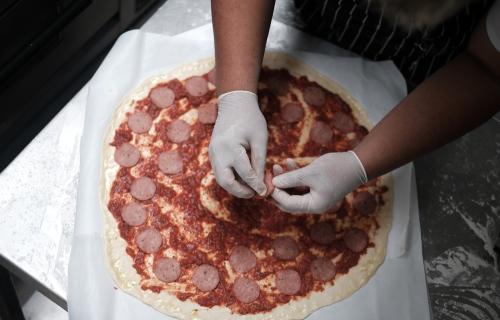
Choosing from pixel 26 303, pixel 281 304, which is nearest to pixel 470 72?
pixel 281 304

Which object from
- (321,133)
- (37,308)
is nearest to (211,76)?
(321,133)

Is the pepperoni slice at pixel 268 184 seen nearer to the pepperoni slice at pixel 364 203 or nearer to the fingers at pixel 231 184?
the fingers at pixel 231 184

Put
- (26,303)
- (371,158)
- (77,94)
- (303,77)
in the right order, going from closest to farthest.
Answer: (371,158) < (77,94) < (303,77) < (26,303)

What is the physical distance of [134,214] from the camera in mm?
1470

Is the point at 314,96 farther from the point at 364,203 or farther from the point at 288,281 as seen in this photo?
the point at 288,281

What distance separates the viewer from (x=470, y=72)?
1.27 m

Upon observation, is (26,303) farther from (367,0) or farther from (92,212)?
(367,0)

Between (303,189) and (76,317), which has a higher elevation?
(303,189)

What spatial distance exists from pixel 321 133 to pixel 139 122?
1.78ft

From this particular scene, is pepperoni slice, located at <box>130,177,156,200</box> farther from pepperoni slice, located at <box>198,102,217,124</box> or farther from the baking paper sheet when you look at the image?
pepperoni slice, located at <box>198,102,217,124</box>

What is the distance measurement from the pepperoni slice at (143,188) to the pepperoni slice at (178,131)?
0.15 meters

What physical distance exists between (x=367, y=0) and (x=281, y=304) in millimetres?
867

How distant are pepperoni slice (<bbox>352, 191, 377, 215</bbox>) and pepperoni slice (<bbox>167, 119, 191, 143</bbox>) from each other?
0.52 metres

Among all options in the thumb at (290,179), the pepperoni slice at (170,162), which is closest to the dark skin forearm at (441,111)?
the thumb at (290,179)
